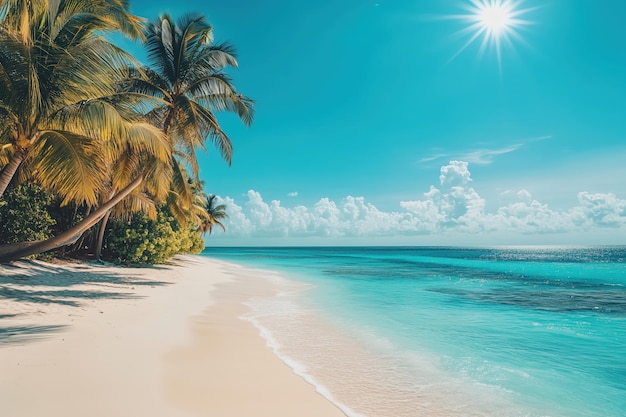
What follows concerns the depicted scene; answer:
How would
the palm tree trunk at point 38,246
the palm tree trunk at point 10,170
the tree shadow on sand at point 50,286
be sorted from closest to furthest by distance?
1. the tree shadow on sand at point 50,286
2. the palm tree trunk at point 10,170
3. the palm tree trunk at point 38,246

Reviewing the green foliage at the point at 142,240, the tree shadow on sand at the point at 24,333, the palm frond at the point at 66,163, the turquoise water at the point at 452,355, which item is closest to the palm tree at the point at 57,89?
the palm frond at the point at 66,163

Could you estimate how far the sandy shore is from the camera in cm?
387

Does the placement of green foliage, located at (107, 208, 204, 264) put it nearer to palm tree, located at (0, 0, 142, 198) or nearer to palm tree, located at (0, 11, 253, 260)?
palm tree, located at (0, 11, 253, 260)

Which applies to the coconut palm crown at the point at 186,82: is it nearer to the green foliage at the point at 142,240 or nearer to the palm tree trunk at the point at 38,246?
the palm tree trunk at the point at 38,246

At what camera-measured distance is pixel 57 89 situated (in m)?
6.83

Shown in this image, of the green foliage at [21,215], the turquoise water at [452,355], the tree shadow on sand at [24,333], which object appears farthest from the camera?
the green foliage at [21,215]

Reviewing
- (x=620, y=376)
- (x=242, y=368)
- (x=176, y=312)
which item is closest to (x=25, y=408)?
(x=242, y=368)

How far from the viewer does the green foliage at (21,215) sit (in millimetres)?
13688

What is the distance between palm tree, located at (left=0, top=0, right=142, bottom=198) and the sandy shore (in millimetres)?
2862

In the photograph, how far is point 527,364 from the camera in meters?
7.06

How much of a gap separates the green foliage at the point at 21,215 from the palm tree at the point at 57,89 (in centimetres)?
839

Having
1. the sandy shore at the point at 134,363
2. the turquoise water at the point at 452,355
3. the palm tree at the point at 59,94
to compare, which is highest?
the palm tree at the point at 59,94

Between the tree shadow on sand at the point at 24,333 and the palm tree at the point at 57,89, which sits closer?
the tree shadow on sand at the point at 24,333

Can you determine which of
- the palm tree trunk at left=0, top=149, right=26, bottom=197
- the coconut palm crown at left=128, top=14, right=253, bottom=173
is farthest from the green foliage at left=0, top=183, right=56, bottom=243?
the palm tree trunk at left=0, top=149, right=26, bottom=197
